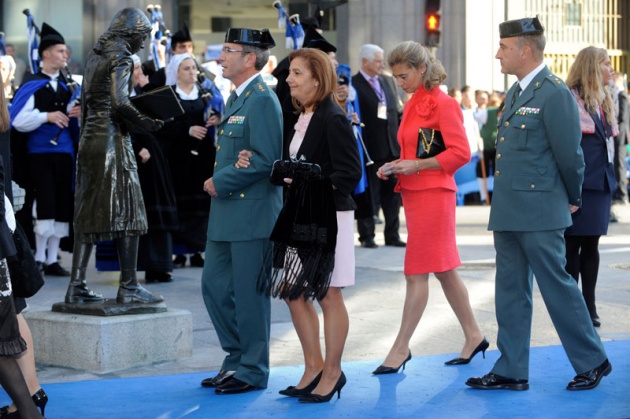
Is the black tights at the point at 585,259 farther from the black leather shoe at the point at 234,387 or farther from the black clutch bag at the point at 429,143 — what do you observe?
the black leather shoe at the point at 234,387

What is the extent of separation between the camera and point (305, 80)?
264 inches

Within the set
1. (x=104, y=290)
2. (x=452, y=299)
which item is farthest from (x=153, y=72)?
(x=452, y=299)

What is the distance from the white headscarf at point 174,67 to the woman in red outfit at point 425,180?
4661mm

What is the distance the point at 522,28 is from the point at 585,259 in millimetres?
2622

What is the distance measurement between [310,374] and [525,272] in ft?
4.22

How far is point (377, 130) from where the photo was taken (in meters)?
13.9

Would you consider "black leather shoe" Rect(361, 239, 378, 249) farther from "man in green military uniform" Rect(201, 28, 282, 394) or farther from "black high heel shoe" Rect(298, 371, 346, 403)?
"black high heel shoe" Rect(298, 371, 346, 403)

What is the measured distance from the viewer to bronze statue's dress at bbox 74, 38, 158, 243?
7898 mm

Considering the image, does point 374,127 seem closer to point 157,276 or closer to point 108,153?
point 157,276

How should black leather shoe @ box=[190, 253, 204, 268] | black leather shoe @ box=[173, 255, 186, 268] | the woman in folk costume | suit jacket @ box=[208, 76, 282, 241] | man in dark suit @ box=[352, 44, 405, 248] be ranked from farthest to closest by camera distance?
man in dark suit @ box=[352, 44, 405, 248]
black leather shoe @ box=[173, 255, 186, 268]
black leather shoe @ box=[190, 253, 204, 268]
the woman in folk costume
suit jacket @ box=[208, 76, 282, 241]

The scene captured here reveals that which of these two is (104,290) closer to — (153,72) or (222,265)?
(153,72)

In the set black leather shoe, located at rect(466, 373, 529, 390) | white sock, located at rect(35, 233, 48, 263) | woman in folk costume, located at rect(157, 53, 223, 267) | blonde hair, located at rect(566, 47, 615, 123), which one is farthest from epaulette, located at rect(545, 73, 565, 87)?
white sock, located at rect(35, 233, 48, 263)

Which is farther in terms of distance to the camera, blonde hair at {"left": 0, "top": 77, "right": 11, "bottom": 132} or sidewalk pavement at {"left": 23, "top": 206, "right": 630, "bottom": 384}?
sidewalk pavement at {"left": 23, "top": 206, "right": 630, "bottom": 384}

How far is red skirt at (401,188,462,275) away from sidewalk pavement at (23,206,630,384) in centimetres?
73
